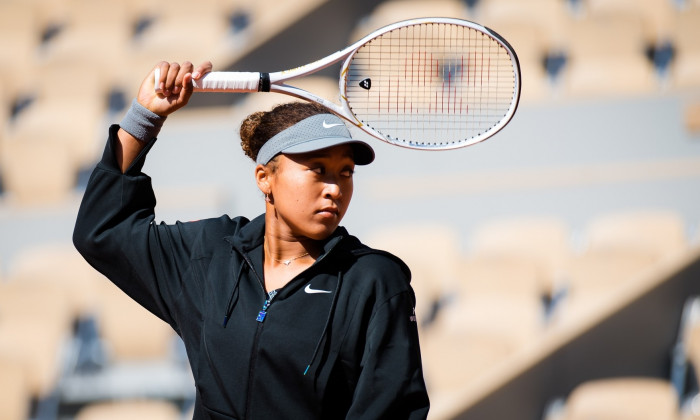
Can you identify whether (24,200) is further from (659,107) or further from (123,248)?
(123,248)

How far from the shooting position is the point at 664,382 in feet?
13.8

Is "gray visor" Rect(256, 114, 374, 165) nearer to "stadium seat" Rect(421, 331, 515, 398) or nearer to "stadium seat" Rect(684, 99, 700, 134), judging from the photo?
"stadium seat" Rect(421, 331, 515, 398)

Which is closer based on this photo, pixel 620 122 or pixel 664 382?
pixel 664 382

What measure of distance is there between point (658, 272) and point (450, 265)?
44.7 inches

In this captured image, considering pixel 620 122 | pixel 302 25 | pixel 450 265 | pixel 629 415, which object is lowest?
pixel 629 415

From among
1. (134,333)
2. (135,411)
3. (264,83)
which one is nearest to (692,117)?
(134,333)

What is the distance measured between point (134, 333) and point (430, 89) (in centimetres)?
211

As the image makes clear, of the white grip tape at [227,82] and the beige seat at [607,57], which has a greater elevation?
the beige seat at [607,57]

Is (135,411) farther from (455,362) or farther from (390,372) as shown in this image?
(390,372)

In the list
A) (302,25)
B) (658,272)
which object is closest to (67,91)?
(302,25)

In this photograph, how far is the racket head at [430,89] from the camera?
1937 millimetres

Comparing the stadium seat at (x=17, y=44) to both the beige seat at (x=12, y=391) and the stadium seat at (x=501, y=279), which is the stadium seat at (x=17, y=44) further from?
the stadium seat at (x=501, y=279)

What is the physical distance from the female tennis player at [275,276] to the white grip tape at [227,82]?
2 cm

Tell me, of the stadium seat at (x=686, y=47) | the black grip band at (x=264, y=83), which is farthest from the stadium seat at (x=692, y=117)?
the black grip band at (x=264, y=83)
